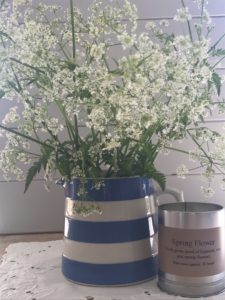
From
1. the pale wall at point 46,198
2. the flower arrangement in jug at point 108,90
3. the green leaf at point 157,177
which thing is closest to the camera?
the flower arrangement in jug at point 108,90

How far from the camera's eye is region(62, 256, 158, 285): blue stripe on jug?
55cm

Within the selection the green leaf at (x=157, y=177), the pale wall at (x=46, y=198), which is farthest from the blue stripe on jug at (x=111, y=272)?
the pale wall at (x=46, y=198)

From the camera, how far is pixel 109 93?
471 millimetres

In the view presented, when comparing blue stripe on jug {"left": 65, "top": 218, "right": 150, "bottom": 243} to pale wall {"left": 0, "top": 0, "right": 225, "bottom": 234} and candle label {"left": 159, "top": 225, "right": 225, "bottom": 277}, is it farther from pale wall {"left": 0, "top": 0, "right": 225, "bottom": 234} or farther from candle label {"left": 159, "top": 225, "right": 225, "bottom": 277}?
pale wall {"left": 0, "top": 0, "right": 225, "bottom": 234}

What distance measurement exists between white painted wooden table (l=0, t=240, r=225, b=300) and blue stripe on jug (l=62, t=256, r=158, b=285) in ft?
0.03

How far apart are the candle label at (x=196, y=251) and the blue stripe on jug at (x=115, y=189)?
0.07m

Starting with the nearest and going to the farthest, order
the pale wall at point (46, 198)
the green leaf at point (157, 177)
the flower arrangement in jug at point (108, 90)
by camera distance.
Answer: the flower arrangement in jug at point (108, 90) < the green leaf at point (157, 177) < the pale wall at point (46, 198)

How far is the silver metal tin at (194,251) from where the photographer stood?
0.51 meters

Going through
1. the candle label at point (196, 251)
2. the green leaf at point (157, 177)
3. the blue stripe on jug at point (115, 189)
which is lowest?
the candle label at point (196, 251)

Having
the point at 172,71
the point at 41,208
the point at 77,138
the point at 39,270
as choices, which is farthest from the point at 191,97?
the point at 41,208

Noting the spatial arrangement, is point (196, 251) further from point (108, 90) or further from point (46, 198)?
point (46, 198)

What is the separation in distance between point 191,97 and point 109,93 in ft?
0.35

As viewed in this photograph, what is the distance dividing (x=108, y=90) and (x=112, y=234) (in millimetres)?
200

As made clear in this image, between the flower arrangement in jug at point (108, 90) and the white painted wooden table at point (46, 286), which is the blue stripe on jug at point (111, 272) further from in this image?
the flower arrangement in jug at point (108, 90)
